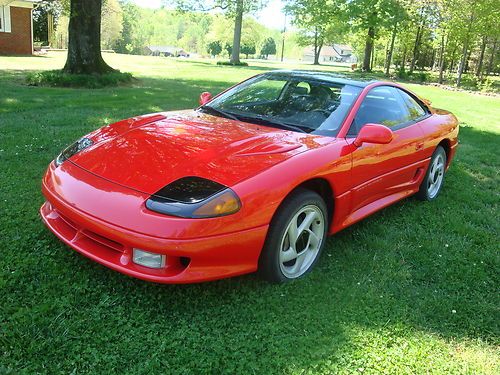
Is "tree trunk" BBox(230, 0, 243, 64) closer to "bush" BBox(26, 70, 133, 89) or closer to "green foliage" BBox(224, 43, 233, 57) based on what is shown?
"bush" BBox(26, 70, 133, 89)

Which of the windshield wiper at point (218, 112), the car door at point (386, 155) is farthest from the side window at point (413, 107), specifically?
the windshield wiper at point (218, 112)

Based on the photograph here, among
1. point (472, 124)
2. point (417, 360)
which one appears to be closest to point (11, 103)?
point (417, 360)

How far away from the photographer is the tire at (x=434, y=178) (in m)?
4.62

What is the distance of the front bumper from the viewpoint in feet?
7.77

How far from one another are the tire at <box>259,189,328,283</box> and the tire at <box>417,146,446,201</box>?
191 centimetres

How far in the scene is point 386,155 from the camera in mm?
3713

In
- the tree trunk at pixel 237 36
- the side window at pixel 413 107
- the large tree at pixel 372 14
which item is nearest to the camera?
the side window at pixel 413 107

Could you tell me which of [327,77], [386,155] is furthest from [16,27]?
[386,155]

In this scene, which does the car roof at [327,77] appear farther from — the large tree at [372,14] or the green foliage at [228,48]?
the green foliage at [228,48]

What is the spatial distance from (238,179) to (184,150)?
1.81ft

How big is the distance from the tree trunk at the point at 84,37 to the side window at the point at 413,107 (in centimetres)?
884

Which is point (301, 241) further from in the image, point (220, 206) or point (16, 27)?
point (16, 27)

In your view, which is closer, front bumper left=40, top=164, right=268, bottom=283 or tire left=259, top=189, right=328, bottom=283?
front bumper left=40, top=164, right=268, bottom=283

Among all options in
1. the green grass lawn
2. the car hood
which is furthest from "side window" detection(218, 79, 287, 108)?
the green grass lawn
